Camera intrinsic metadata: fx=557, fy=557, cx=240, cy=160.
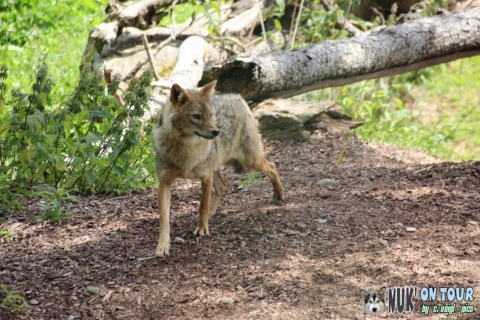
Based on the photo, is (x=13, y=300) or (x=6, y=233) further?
(x=6, y=233)

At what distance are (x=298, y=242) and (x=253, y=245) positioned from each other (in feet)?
1.35

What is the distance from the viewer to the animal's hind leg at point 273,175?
623 centimetres

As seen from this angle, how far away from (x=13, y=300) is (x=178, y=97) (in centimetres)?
234

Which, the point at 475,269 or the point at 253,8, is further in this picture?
the point at 253,8

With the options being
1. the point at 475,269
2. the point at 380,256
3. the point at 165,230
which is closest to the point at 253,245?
the point at 165,230

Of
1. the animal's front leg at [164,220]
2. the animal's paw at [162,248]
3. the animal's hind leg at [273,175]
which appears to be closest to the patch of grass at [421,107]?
the animal's hind leg at [273,175]

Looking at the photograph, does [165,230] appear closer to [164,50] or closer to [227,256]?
[227,256]

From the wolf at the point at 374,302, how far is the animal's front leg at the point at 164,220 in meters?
1.92

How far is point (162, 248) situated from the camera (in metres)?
5.05

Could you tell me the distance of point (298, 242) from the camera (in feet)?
16.6

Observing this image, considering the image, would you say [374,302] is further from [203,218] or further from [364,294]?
[203,218]

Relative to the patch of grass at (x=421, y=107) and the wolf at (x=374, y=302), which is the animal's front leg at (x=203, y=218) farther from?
the patch of grass at (x=421, y=107)

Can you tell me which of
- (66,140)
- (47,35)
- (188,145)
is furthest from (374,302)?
(47,35)

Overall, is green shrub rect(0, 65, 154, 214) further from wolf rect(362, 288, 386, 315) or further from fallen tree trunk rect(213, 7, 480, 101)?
wolf rect(362, 288, 386, 315)
